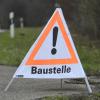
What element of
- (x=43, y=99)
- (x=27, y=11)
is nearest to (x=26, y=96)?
(x=43, y=99)

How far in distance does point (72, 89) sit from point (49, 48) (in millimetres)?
862

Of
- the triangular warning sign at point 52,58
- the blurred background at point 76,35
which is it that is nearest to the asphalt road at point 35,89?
the triangular warning sign at point 52,58

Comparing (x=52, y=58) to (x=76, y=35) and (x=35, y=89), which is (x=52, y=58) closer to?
(x=35, y=89)

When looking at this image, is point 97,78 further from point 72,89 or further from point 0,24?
point 0,24

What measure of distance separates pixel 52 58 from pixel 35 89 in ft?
2.26

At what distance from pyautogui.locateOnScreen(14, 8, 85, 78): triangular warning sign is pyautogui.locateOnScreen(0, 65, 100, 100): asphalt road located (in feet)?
0.94

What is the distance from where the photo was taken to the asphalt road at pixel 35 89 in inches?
330

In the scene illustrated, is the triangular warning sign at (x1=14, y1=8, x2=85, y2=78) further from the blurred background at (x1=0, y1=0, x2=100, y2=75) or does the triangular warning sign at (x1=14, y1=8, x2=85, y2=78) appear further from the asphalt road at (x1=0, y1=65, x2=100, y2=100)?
the blurred background at (x1=0, y1=0, x2=100, y2=75)

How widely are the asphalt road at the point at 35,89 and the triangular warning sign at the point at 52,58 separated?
286mm

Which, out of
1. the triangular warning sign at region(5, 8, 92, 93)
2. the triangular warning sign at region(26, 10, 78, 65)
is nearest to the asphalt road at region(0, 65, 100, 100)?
the triangular warning sign at region(5, 8, 92, 93)

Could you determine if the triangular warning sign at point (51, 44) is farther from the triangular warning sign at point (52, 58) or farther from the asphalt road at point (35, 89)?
the asphalt road at point (35, 89)

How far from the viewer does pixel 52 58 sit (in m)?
8.80

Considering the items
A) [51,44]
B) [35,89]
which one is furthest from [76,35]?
[51,44]

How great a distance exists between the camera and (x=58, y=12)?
891cm
